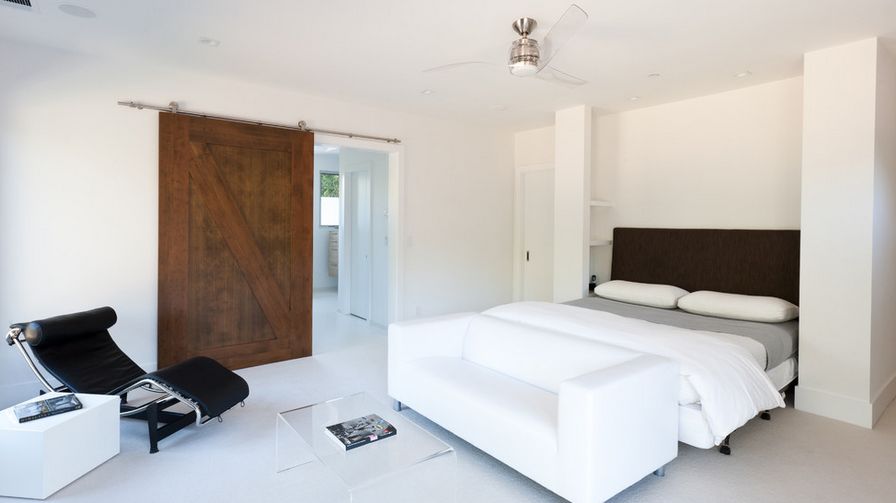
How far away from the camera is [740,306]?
11.9 ft

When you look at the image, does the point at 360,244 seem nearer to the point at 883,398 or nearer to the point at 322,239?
the point at 322,239

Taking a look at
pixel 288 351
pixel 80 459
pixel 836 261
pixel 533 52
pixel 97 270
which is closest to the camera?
pixel 80 459

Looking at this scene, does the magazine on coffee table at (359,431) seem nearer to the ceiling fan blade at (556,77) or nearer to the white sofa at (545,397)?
the white sofa at (545,397)

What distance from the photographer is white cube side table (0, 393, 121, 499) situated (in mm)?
2121

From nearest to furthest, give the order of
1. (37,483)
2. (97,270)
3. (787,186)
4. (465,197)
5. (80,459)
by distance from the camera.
A: (37,483) < (80,459) < (97,270) < (787,186) < (465,197)

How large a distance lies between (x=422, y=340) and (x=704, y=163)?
3250 mm

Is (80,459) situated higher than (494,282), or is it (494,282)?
(494,282)

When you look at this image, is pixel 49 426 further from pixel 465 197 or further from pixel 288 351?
pixel 465 197

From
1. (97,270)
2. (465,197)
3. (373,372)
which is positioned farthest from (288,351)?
(465,197)

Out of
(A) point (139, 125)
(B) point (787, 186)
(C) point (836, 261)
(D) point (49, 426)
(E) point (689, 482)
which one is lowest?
(E) point (689, 482)

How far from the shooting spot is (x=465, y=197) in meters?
5.84

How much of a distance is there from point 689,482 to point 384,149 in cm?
402

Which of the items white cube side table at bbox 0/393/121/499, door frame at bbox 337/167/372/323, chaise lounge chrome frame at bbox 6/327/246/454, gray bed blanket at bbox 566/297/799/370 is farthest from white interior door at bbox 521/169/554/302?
white cube side table at bbox 0/393/121/499

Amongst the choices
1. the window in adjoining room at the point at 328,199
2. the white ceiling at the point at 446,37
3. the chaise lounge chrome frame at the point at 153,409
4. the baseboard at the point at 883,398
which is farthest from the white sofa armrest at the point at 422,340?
the window in adjoining room at the point at 328,199
